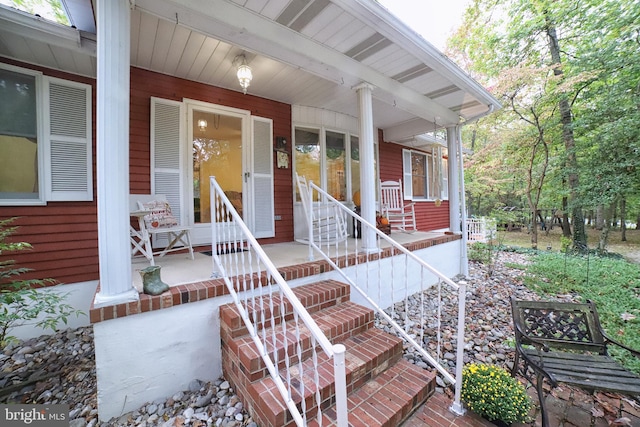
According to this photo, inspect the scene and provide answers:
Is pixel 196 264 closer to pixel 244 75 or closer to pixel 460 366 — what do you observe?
pixel 244 75

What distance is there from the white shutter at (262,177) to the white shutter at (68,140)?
6.53 ft

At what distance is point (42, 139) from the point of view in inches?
108

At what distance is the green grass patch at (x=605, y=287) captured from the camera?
270 cm

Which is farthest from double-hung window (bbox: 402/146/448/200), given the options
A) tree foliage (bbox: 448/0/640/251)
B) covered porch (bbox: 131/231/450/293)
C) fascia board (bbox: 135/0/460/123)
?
fascia board (bbox: 135/0/460/123)

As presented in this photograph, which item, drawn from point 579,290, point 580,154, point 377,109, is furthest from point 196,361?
point 580,154

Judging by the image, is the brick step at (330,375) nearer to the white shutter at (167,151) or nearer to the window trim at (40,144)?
the white shutter at (167,151)

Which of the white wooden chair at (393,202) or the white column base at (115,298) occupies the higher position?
the white wooden chair at (393,202)

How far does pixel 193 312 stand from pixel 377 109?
4.49 meters

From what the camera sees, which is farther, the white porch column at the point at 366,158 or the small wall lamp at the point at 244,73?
the white porch column at the point at 366,158

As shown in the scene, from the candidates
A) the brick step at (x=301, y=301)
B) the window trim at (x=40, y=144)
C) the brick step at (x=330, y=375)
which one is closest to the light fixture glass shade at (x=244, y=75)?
the window trim at (x=40, y=144)

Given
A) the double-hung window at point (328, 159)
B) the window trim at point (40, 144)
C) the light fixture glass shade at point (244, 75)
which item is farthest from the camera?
the double-hung window at point (328, 159)

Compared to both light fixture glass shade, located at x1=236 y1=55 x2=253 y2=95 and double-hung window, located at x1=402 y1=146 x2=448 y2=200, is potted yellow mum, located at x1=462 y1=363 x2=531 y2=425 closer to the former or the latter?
light fixture glass shade, located at x1=236 y1=55 x2=253 y2=95

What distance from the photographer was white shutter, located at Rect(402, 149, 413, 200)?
686 centimetres

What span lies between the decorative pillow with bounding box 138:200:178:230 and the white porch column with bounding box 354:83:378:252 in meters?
2.40
